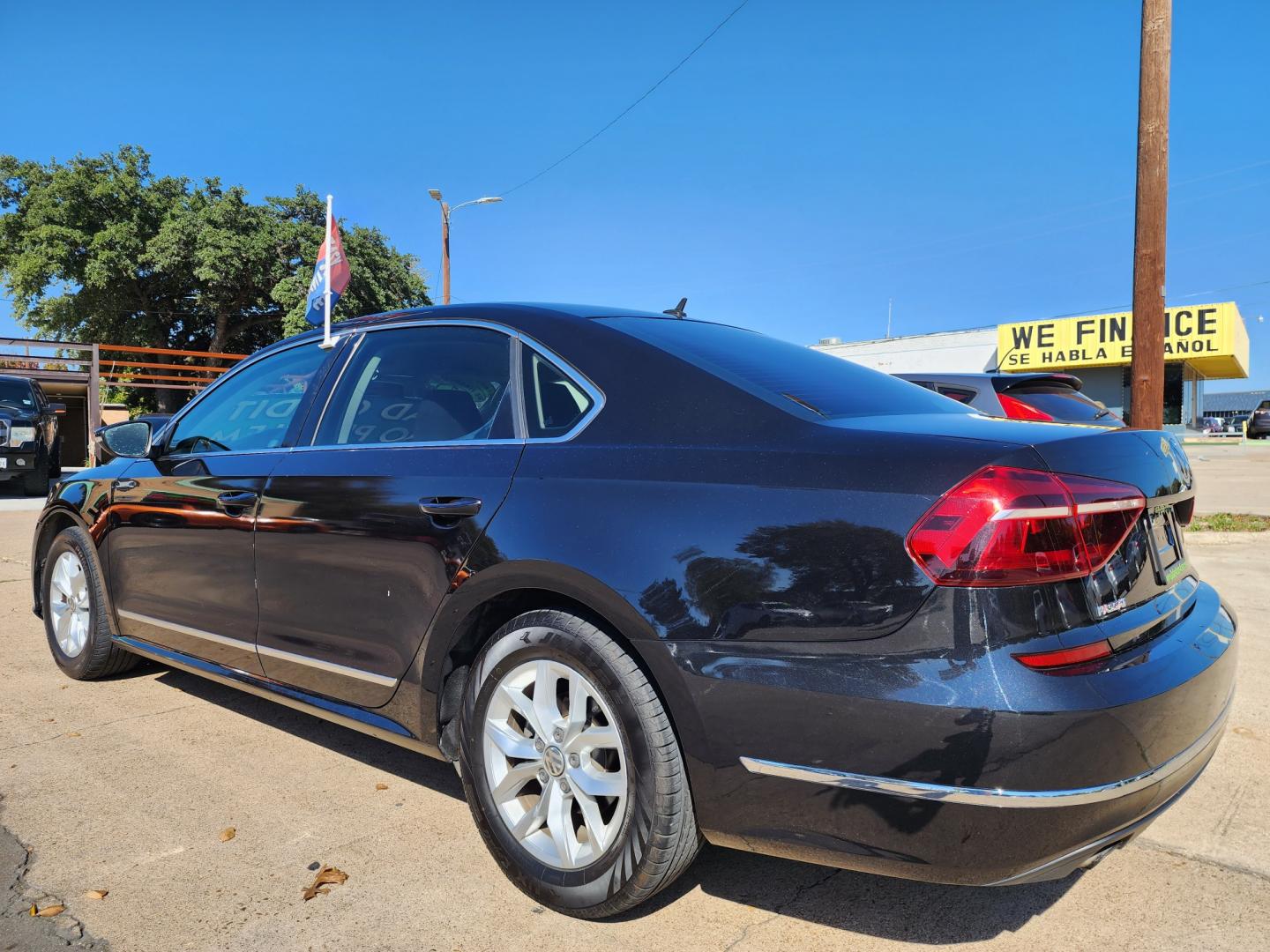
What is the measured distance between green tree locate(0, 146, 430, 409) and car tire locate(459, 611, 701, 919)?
30.9 m

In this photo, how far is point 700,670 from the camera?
6.50ft

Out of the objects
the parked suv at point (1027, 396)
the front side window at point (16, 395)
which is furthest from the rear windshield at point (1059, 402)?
the front side window at point (16, 395)

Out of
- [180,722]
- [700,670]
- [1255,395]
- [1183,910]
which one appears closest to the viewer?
[700,670]

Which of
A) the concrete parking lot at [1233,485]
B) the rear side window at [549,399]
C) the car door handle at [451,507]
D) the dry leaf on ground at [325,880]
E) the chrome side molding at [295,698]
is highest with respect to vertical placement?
the rear side window at [549,399]

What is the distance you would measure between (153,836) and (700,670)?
1.83m

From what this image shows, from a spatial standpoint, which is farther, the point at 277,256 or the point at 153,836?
the point at 277,256

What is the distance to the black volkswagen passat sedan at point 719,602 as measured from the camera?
5.78 feet

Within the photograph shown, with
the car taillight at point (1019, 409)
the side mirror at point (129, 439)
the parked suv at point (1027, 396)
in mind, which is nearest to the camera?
the side mirror at point (129, 439)

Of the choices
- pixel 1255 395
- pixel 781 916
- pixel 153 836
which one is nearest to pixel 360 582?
pixel 153 836

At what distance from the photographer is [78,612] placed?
13.9 feet

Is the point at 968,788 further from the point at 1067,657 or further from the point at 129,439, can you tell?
the point at 129,439

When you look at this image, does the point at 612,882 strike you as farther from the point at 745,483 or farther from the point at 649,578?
the point at 745,483

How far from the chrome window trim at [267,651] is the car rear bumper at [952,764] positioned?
44.9 inches

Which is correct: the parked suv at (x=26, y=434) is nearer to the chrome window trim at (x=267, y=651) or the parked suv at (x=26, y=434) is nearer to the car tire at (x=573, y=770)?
the chrome window trim at (x=267, y=651)
